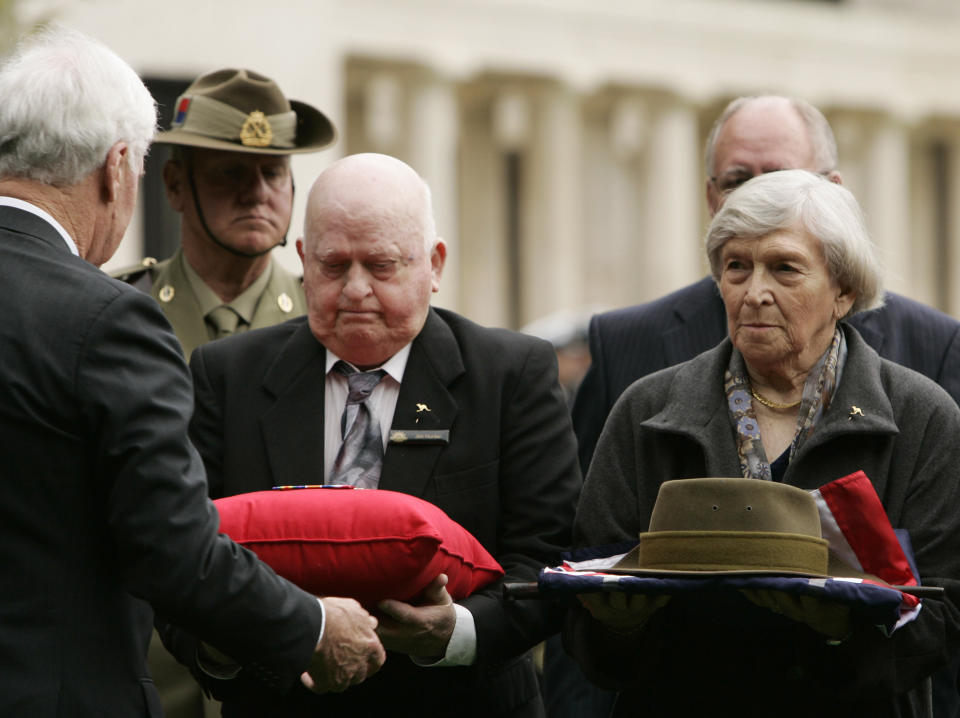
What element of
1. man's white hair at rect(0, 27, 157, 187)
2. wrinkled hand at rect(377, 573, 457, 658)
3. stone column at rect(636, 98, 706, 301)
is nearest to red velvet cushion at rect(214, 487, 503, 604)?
wrinkled hand at rect(377, 573, 457, 658)

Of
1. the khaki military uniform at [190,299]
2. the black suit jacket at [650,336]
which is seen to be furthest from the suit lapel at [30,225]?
the black suit jacket at [650,336]

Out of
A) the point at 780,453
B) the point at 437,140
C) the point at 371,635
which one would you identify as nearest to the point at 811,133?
the point at 780,453

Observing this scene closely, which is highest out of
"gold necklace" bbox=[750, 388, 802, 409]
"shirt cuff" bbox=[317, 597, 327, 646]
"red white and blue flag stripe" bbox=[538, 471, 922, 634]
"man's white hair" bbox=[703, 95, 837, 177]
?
"man's white hair" bbox=[703, 95, 837, 177]

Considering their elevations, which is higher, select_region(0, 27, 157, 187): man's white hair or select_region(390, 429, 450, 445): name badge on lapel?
select_region(0, 27, 157, 187): man's white hair

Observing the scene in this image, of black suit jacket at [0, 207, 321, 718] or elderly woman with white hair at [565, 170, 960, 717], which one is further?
elderly woman with white hair at [565, 170, 960, 717]

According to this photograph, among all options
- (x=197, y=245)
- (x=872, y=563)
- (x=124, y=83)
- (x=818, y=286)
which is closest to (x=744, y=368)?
(x=818, y=286)

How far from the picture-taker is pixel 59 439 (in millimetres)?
2926

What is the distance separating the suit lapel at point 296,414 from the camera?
→ 3.71m

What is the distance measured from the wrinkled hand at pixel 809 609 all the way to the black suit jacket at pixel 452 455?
2.20 feet

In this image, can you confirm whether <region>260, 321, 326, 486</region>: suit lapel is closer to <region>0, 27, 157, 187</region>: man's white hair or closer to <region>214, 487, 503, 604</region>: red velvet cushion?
<region>214, 487, 503, 604</region>: red velvet cushion

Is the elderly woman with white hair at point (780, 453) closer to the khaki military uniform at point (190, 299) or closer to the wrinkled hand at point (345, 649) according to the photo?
the wrinkled hand at point (345, 649)

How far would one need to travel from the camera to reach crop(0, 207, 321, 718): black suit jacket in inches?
114

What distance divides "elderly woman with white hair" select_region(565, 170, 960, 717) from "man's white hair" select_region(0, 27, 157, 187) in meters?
1.36

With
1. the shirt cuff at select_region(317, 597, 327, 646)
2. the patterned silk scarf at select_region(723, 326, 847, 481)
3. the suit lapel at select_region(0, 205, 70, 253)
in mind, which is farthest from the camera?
the patterned silk scarf at select_region(723, 326, 847, 481)
